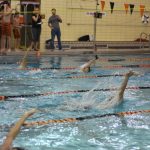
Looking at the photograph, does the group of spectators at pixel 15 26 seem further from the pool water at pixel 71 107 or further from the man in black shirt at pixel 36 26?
the pool water at pixel 71 107

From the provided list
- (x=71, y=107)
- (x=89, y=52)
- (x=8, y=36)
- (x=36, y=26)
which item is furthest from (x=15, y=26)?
(x=71, y=107)

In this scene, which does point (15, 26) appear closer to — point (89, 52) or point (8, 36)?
point (8, 36)

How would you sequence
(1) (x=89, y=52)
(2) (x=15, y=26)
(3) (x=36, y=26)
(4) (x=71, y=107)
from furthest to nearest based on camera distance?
1. (1) (x=89, y=52)
2. (3) (x=36, y=26)
3. (2) (x=15, y=26)
4. (4) (x=71, y=107)

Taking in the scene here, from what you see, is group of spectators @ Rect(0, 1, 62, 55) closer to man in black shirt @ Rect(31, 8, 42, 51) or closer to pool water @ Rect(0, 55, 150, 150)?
man in black shirt @ Rect(31, 8, 42, 51)

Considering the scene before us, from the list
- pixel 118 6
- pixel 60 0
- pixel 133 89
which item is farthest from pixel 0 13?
pixel 133 89

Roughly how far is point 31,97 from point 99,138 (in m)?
2.71

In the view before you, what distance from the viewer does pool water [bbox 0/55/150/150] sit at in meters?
5.20

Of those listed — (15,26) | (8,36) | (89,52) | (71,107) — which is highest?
(15,26)

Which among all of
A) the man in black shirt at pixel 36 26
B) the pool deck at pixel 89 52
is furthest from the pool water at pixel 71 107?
the man in black shirt at pixel 36 26

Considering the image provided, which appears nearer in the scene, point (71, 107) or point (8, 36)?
point (71, 107)

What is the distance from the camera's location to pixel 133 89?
28.9 ft

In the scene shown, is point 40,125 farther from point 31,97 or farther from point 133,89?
point 133,89

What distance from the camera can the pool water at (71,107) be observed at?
5.20 m

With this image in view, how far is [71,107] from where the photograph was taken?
23.0ft
